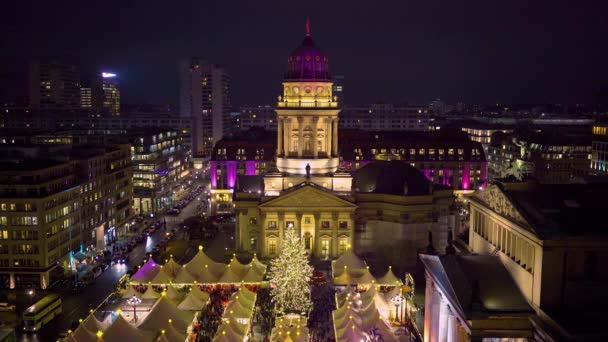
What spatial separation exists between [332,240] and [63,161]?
36.4 m

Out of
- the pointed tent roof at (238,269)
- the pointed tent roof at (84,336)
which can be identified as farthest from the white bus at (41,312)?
the pointed tent roof at (238,269)

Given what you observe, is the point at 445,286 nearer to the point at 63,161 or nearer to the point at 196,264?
the point at 196,264

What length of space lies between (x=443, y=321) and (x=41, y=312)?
3674 cm

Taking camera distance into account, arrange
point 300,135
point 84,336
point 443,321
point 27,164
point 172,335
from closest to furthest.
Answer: point 443,321 → point 84,336 → point 172,335 → point 27,164 → point 300,135

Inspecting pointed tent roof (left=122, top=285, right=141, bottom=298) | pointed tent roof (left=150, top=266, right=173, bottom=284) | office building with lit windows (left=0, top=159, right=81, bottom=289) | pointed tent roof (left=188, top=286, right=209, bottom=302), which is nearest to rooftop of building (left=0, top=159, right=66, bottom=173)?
office building with lit windows (left=0, top=159, right=81, bottom=289)

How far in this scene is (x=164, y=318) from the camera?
47.0m

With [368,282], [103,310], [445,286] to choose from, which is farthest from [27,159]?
[445,286]

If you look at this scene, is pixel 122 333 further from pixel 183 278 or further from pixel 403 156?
pixel 403 156

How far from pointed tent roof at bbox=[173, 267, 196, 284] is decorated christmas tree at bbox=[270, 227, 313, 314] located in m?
8.80

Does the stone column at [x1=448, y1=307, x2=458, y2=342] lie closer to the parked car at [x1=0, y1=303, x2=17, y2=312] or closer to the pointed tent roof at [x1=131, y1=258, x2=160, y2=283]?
the pointed tent roof at [x1=131, y1=258, x2=160, y2=283]

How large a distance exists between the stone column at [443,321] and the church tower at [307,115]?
149ft

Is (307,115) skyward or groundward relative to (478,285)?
skyward

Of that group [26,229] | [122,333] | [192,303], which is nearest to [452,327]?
[122,333]

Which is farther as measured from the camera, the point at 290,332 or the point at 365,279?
the point at 365,279
